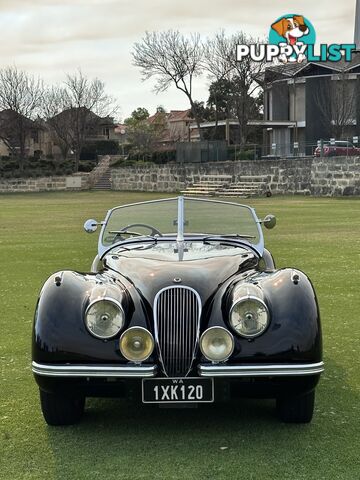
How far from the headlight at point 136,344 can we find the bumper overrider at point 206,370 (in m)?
0.08

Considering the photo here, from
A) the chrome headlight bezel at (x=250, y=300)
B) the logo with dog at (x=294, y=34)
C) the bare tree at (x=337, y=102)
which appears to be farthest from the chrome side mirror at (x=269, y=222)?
the bare tree at (x=337, y=102)

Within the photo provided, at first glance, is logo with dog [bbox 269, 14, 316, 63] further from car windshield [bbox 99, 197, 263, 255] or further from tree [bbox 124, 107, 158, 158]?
car windshield [bbox 99, 197, 263, 255]

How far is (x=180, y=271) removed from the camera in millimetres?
4500

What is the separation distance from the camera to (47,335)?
13.7 ft

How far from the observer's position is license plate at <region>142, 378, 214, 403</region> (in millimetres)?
3996

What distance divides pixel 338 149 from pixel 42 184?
29.3 metres

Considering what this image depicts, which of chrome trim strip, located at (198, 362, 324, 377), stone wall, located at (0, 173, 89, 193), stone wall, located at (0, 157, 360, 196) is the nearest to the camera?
chrome trim strip, located at (198, 362, 324, 377)

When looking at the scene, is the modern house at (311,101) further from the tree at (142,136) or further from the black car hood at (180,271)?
the black car hood at (180,271)

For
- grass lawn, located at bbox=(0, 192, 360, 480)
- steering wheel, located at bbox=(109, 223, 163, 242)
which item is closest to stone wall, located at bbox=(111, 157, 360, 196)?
grass lawn, located at bbox=(0, 192, 360, 480)

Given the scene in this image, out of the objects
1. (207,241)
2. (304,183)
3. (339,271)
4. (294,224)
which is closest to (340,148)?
(304,183)

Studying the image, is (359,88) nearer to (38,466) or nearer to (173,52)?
(173,52)

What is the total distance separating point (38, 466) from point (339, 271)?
7.50 meters

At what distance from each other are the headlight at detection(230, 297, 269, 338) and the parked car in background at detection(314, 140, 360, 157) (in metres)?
32.4

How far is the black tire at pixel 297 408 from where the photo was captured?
169 inches
